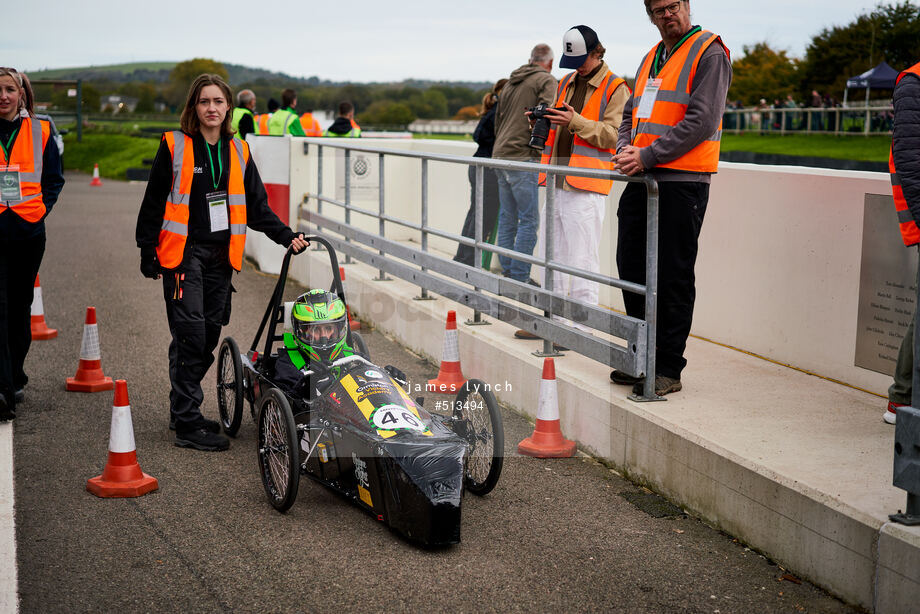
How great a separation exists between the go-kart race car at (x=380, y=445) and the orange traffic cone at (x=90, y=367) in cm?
211

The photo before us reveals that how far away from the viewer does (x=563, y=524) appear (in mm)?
5402

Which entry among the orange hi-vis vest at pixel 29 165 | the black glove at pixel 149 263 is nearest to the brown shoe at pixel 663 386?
the black glove at pixel 149 263

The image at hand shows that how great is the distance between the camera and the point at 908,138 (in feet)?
16.9

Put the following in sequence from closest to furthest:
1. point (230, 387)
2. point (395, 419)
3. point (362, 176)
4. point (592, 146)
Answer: point (395, 419) < point (230, 387) < point (592, 146) < point (362, 176)

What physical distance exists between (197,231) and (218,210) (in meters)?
0.19

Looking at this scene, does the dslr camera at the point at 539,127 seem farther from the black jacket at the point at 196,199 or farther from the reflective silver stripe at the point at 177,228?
the reflective silver stripe at the point at 177,228

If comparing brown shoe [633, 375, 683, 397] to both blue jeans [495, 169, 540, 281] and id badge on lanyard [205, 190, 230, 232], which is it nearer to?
blue jeans [495, 169, 540, 281]

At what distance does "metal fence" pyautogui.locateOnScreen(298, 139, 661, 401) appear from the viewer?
613 centimetres

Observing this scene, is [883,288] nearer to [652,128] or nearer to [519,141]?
[652,128]

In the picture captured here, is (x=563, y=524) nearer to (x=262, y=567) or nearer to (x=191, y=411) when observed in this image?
(x=262, y=567)

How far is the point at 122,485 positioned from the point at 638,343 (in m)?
3.01

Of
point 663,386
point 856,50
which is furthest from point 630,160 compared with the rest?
point 856,50

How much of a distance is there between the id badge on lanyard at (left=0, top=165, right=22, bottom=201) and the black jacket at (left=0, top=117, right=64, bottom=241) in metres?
0.10

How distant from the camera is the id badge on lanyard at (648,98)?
20.7 feet
